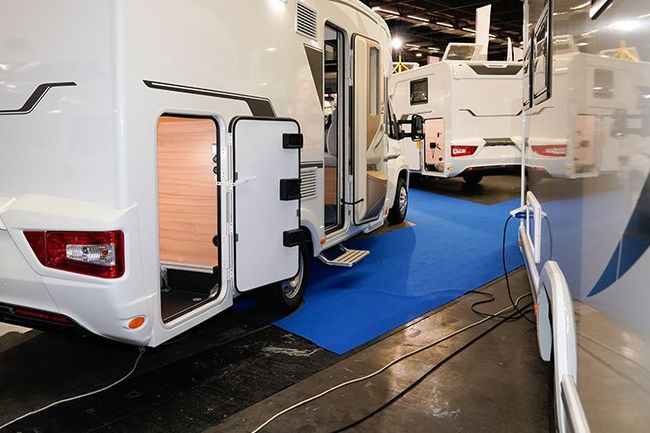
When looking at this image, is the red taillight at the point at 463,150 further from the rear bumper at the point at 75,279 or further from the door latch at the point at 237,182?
the rear bumper at the point at 75,279

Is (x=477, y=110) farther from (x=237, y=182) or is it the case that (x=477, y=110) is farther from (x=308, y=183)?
(x=237, y=182)

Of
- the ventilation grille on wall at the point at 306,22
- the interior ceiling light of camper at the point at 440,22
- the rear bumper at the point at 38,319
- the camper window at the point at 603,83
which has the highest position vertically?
the interior ceiling light of camper at the point at 440,22

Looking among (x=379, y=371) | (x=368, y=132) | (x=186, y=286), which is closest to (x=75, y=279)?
(x=186, y=286)

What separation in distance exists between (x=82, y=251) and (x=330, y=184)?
134 inches

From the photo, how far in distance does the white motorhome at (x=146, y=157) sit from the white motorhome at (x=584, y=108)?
5.80 ft

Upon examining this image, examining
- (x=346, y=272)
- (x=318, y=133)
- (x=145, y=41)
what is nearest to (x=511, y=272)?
(x=346, y=272)

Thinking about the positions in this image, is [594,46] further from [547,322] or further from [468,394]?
[468,394]

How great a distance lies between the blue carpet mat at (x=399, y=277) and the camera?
13.8 ft

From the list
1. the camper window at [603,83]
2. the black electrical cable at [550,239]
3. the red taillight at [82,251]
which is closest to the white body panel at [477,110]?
the black electrical cable at [550,239]

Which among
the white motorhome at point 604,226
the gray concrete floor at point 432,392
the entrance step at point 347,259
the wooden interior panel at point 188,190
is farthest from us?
the entrance step at point 347,259

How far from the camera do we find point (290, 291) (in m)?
4.46

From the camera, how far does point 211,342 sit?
388 centimetres

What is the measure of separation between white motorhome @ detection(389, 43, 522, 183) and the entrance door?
13.0 feet

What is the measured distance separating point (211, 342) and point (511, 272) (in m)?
3.27
